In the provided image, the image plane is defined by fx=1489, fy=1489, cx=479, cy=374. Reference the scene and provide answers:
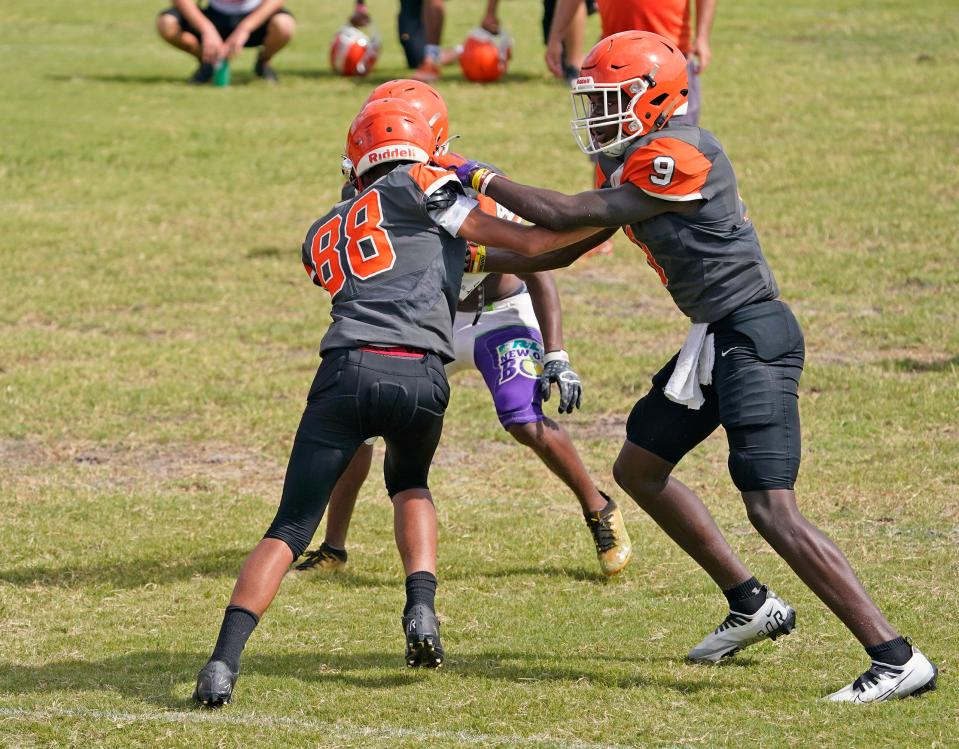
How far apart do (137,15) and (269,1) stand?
649 cm

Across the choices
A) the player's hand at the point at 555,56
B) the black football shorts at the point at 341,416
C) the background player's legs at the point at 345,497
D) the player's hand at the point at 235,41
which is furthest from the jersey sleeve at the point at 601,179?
the player's hand at the point at 235,41

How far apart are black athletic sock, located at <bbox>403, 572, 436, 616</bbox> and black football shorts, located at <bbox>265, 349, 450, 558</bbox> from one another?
384mm

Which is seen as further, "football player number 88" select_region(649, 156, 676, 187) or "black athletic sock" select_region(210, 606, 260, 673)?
"football player number 88" select_region(649, 156, 676, 187)

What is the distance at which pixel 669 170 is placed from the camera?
480 cm

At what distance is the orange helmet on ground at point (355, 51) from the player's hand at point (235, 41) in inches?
49.4

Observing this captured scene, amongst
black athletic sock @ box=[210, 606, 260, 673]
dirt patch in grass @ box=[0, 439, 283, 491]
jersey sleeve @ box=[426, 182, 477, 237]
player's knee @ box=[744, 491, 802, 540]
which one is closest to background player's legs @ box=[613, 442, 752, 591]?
player's knee @ box=[744, 491, 802, 540]

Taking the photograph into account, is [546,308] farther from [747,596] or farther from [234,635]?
[234,635]

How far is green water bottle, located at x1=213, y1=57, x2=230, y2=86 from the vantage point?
55.5 ft

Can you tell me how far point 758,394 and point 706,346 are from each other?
0.27 meters

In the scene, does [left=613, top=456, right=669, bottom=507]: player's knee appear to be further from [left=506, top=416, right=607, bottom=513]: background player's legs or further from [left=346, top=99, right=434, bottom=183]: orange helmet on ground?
[left=346, top=99, right=434, bottom=183]: orange helmet on ground

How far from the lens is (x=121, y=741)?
175 inches

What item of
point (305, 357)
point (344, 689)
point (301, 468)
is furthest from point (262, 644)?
point (305, 357)

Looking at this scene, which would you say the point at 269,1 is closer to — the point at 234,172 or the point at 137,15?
the point at 234,172

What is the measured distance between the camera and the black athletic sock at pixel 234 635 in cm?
461
